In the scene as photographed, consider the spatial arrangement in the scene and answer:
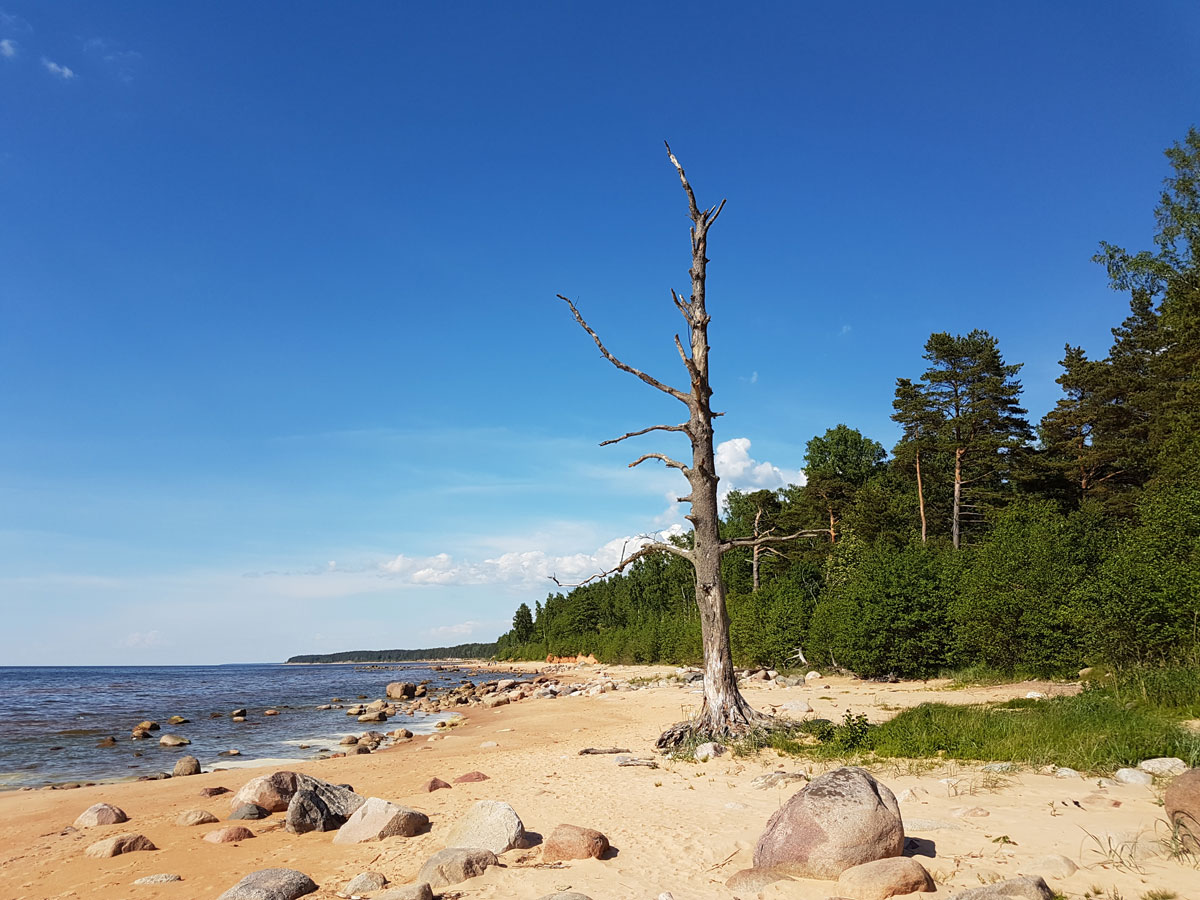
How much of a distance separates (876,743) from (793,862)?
6127 mm

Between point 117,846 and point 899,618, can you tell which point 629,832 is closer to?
point 117,846

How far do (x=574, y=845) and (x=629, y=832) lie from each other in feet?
3.56

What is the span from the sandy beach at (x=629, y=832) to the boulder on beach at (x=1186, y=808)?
0.55 feet

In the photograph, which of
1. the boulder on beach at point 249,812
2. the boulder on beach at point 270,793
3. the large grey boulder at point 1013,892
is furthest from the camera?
the boulder on beach at point 270,793

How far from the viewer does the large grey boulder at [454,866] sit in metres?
6.22

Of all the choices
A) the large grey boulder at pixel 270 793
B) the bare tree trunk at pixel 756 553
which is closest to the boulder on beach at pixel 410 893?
the large grey boulder at pixel 270 793

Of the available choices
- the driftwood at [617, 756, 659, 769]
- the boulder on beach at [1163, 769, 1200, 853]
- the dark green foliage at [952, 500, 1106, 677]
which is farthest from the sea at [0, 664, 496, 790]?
the dark green foliage at [952, 500, 1106, 677]

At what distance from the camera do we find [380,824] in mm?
8242

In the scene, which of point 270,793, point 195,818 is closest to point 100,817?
point 195,818

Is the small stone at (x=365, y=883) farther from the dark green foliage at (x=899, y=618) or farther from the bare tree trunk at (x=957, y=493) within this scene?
the bare tree trunk at (x=957, y=493)

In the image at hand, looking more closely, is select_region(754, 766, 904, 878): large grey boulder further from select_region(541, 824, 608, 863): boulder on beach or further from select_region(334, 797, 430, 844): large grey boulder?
select_region(334, 797, 430, 844): large grey boulder

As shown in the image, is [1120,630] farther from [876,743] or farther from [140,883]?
[140,883]

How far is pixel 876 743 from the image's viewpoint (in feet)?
36.8

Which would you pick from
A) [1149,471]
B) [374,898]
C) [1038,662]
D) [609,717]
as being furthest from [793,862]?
[1149,471]
